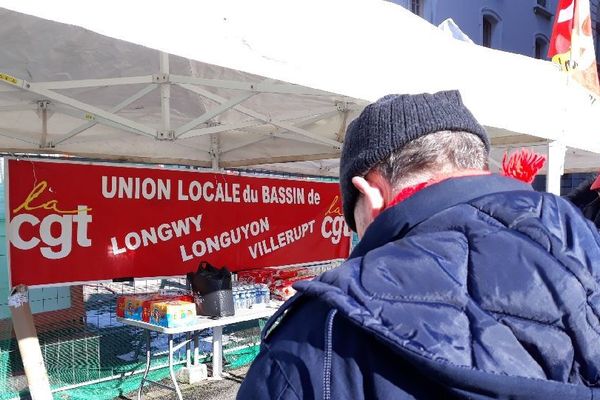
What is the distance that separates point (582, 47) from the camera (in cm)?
435

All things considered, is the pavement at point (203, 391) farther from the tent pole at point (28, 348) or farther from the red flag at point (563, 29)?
the red flag at point (563, 29)

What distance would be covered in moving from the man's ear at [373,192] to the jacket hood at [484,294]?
11 cm

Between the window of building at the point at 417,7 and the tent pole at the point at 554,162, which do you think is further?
the window of building at the point at 417,7

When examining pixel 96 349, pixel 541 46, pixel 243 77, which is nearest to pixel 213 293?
pixel 96 349

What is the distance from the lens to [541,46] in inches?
785

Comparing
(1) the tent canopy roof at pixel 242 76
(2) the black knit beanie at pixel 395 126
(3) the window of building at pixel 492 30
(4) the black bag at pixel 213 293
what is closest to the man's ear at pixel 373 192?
(2) the black knit beanie at pixel 395 126

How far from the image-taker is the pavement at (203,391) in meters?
5.00

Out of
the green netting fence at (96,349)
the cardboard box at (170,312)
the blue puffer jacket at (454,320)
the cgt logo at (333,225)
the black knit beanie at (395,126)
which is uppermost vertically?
the black knit beanie at (395,126)

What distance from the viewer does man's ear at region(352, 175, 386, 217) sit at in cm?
107

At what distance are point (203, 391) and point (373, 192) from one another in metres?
4.60

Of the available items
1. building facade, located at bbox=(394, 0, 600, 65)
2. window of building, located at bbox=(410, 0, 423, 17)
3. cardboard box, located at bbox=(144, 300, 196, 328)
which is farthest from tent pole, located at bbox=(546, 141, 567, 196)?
window of building, located at bbox=(410, 0, 423, 17)

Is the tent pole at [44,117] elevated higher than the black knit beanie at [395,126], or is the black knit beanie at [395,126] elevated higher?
the tent pole at [44,117]

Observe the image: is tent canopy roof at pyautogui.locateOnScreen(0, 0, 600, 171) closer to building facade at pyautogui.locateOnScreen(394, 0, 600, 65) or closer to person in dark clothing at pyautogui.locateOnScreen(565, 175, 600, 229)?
person in dark clothing at pyautogui.locateOnScreen(565, 175, 600, 229)

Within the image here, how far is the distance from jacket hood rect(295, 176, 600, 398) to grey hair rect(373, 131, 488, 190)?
0.09 m
